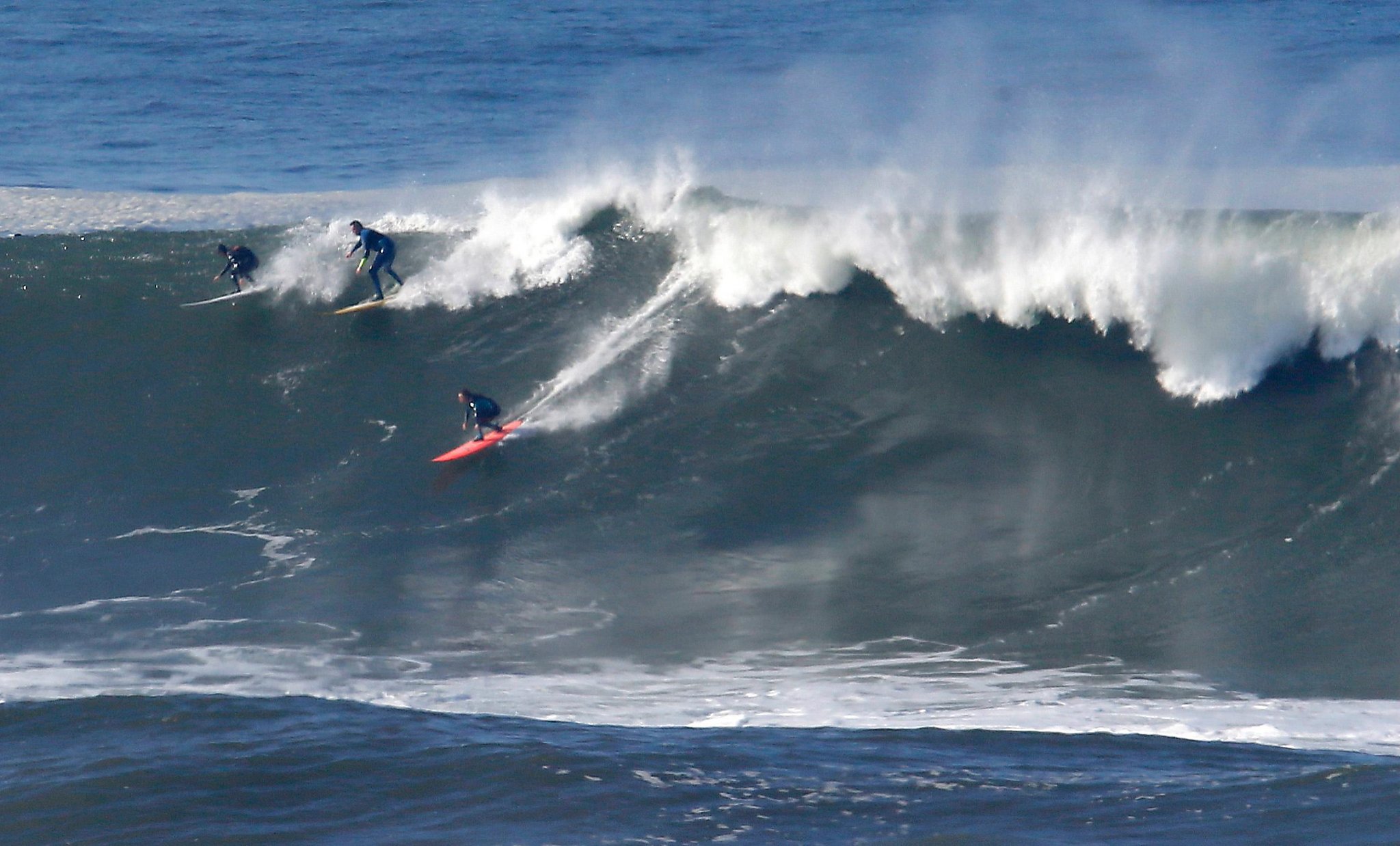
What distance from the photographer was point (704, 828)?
21.6ft

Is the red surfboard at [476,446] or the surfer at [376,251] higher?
the surfer at [376,251]

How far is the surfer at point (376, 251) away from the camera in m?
14.6

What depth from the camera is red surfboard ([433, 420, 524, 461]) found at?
12.3 meters

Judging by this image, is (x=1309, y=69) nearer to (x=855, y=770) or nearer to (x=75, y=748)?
(x=855, y=770)

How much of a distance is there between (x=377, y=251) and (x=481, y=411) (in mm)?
3464

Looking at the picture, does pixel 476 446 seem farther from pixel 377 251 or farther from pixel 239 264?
pixel 239 264

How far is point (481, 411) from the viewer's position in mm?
12289

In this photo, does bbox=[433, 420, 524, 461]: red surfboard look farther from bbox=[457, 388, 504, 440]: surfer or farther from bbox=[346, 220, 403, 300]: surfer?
bbox=[346, 220, 403, 300]: surfer

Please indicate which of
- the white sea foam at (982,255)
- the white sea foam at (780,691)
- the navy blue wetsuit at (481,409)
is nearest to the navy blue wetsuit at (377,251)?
the white sea foam at (982,255)

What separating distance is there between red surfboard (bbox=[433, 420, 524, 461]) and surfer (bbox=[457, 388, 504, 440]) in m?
0.04

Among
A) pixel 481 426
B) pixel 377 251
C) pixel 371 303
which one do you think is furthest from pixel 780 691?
pixel 377 251

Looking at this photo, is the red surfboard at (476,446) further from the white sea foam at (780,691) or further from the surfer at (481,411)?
the white sea foam at (780,691)

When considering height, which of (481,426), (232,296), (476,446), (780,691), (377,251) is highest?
(377,251)

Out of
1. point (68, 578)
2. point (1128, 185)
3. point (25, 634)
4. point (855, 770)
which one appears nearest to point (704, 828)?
point (855, 770)
